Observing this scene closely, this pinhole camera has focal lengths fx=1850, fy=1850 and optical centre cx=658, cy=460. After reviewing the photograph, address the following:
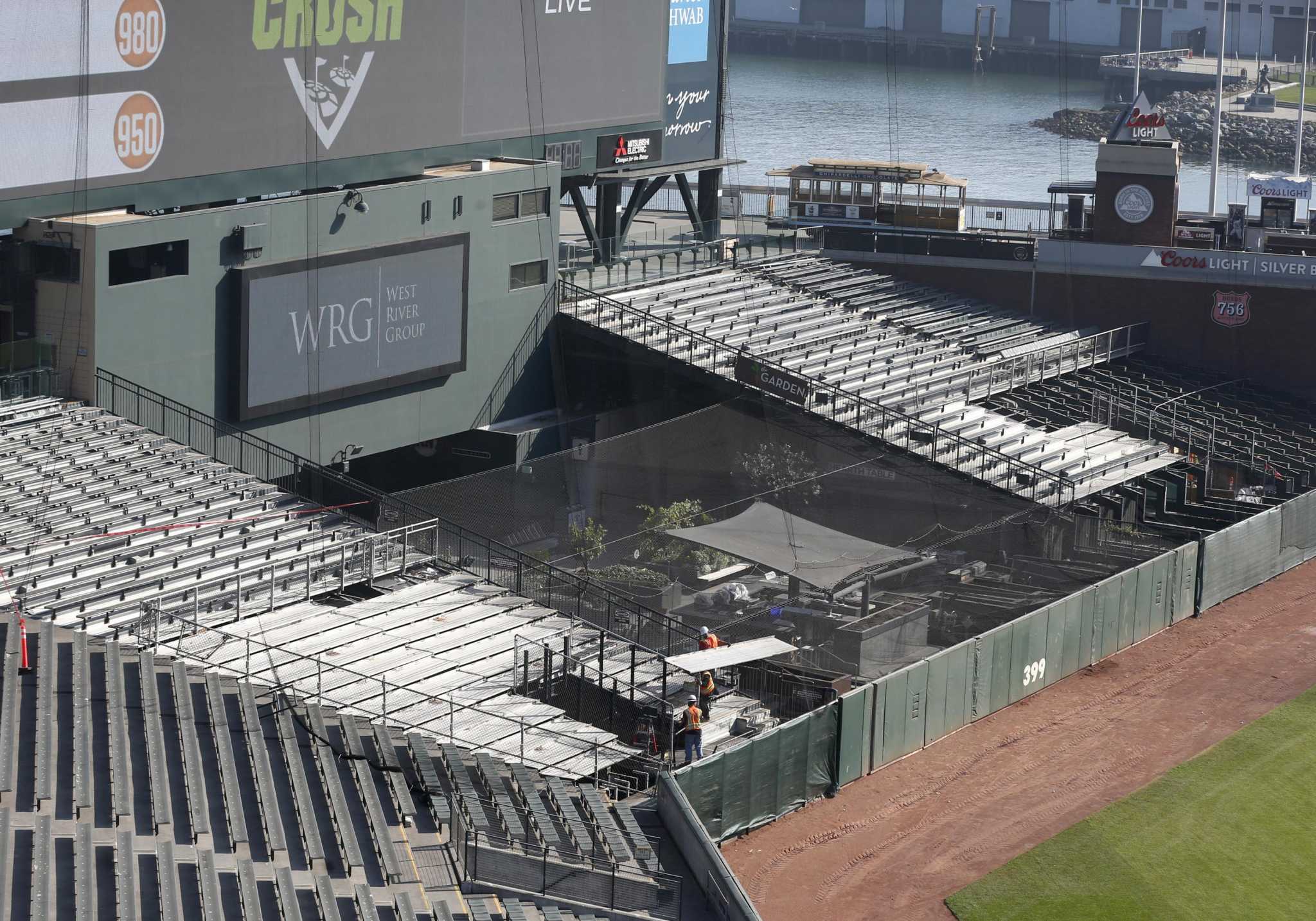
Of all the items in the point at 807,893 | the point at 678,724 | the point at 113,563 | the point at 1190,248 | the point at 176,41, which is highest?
the point at 176,41

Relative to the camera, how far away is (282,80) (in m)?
32.6

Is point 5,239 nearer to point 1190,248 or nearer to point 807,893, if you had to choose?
point 807,893

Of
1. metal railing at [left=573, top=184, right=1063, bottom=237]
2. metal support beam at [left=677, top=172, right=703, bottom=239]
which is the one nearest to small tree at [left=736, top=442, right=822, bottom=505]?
metal railing at [left=573, top=184, right=1063, bottom=237]

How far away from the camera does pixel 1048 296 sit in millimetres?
46781

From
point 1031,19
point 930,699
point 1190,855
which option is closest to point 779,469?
point 930,699

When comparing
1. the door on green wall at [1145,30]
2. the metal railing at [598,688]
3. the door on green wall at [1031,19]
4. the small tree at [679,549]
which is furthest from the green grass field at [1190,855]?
the door on green wall at [1031,19]

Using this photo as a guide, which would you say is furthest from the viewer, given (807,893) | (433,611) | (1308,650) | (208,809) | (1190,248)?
(1190,248)

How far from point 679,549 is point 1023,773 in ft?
23.1

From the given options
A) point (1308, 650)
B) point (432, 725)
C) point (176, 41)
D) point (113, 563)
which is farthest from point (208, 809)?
point (1308, 650)

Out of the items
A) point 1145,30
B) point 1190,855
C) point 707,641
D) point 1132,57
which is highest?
point 1145,30

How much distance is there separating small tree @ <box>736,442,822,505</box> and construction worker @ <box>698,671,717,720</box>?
31.8 ft

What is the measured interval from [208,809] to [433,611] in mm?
7618

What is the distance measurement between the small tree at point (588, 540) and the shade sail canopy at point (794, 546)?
4.19ft

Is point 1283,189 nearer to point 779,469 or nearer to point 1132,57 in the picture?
point 779,469
